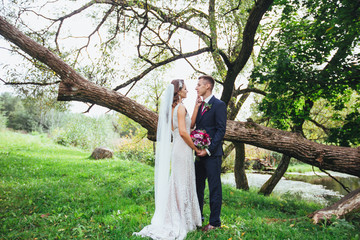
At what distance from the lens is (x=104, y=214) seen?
4.24 m

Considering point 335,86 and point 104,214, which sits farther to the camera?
point 335,86

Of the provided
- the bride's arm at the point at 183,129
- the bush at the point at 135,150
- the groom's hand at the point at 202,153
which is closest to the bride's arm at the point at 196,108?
the bride's arm at the point at 183,129

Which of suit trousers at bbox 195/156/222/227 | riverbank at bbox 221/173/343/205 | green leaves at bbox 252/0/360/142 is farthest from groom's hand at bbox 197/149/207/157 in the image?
riverbank at bbox 221/173/343/205

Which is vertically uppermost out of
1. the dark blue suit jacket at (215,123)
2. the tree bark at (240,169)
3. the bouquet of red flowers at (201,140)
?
the dark blue suit jacket at (215,123)

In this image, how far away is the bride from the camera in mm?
3501

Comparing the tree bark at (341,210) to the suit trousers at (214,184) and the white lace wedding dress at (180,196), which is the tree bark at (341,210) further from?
the white lace wedding dress at (180,196)

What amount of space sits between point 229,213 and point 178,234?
6.04ft

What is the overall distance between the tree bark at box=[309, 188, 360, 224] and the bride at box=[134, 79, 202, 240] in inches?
87.1

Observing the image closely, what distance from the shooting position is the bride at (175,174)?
350 cm

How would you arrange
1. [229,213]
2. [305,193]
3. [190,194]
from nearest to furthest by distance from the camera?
[190,194] → [229,213] → [305,193]

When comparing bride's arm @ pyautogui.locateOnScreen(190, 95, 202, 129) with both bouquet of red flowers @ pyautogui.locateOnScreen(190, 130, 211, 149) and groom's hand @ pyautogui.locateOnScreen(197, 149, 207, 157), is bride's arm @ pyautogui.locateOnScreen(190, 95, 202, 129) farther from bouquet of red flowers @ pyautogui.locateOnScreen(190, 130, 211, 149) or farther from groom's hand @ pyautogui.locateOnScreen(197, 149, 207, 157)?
groom's hand @ pyautogui.locateOnScreen(197, 149, 207, 157)

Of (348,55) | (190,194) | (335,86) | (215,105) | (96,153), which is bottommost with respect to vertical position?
(96,153)

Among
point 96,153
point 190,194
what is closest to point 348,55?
point 190,194

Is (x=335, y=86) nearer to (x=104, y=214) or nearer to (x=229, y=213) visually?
(x=229, y=213)
